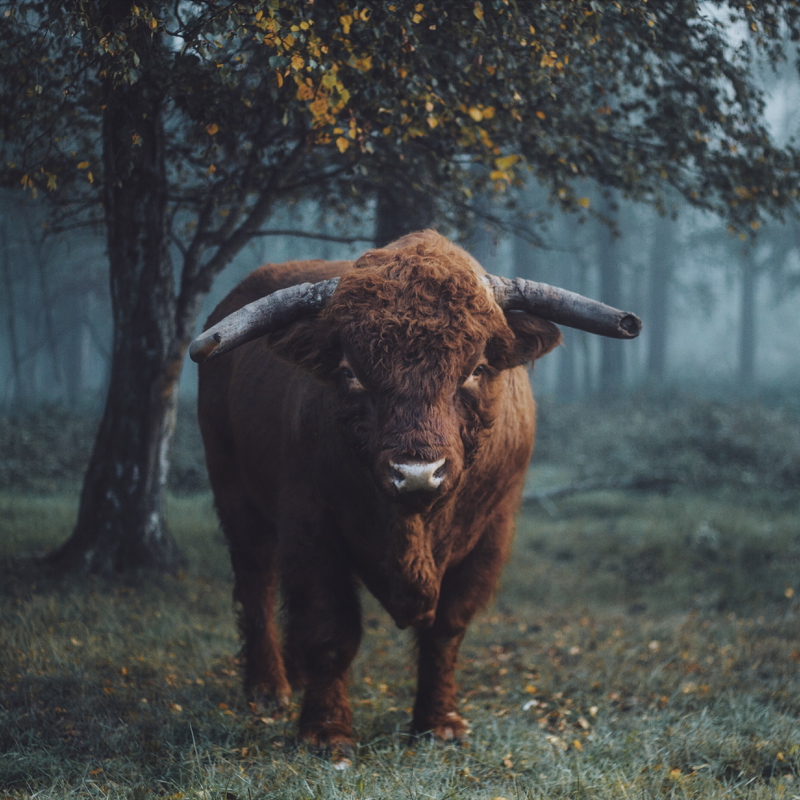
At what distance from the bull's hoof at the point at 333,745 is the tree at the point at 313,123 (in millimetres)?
3540

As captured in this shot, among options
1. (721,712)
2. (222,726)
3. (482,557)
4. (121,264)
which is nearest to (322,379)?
(482,557)

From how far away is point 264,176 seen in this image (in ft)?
23.4

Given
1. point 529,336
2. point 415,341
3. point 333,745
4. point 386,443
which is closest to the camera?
point 386,443

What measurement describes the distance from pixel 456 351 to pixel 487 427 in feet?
1.50

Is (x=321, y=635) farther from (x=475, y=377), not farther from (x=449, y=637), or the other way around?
(x=475, y=377)

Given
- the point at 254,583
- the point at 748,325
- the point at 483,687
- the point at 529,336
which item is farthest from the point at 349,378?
the point at 748,325

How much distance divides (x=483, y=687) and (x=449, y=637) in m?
1.27

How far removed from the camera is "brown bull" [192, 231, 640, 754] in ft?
10.4

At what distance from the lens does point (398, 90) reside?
17.4 ft

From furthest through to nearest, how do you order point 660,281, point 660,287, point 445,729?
point 660,287 < point 660,281 < point 445,729

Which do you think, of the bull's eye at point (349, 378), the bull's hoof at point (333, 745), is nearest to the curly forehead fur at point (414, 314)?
the bull's eye at point (349, 378)

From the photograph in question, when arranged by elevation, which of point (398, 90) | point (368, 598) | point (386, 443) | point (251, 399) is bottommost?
point (368, 598)

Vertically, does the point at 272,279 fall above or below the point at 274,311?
above

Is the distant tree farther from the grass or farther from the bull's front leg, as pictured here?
the bull's front leg
